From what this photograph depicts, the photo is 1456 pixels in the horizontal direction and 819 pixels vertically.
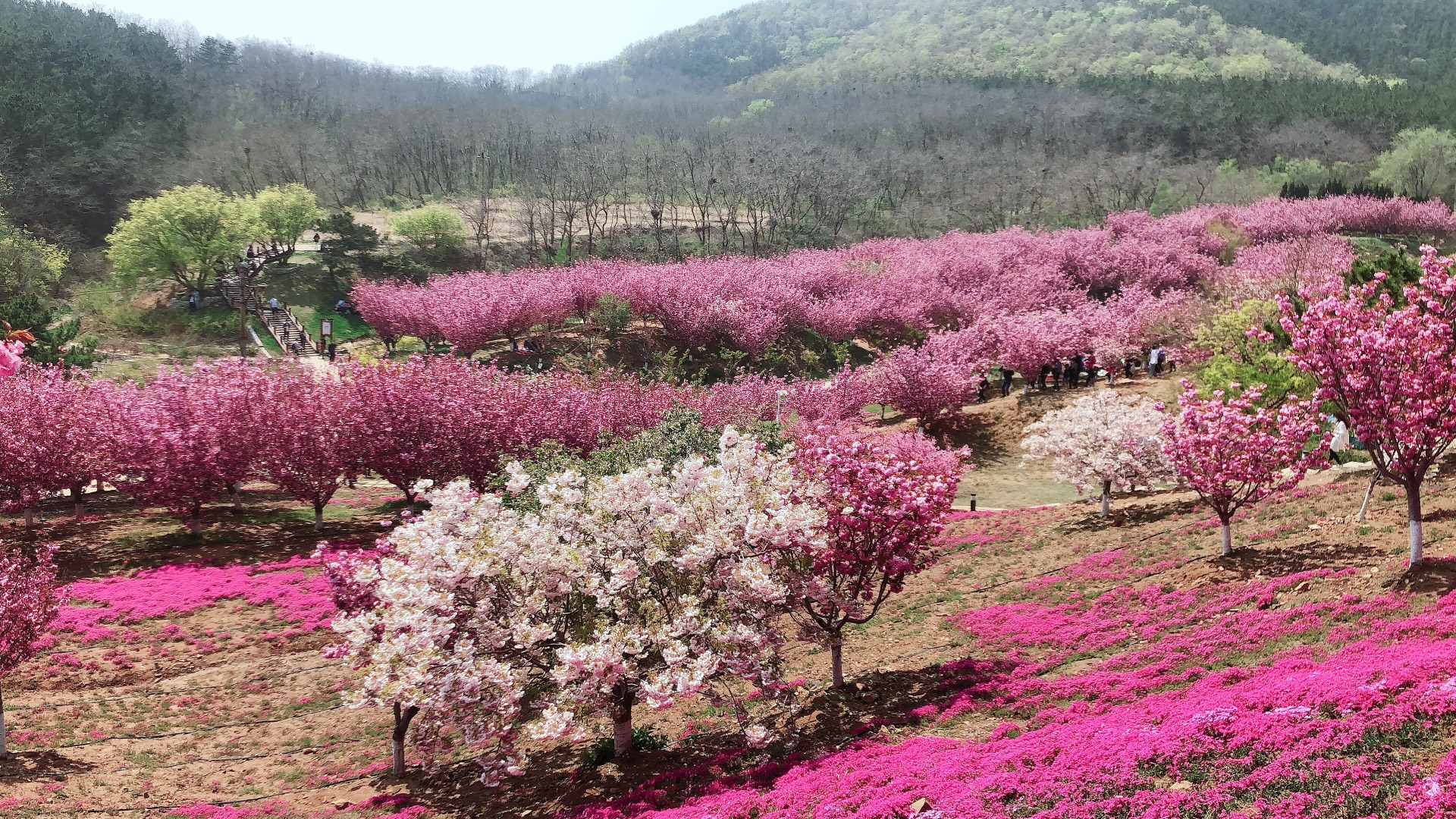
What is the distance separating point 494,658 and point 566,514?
2167 mm

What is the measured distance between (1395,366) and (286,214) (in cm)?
6822

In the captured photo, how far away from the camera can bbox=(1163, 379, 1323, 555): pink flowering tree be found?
56.7 feet

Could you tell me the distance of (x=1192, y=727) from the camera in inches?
424

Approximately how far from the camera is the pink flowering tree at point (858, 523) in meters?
14.7

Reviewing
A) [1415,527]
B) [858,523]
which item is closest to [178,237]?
[858,523]

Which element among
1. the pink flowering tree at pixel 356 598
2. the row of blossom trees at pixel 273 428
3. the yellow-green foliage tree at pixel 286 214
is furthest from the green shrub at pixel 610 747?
the yellow-green foliage tree at pixel 286 214

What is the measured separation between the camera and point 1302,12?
199625 millimetres

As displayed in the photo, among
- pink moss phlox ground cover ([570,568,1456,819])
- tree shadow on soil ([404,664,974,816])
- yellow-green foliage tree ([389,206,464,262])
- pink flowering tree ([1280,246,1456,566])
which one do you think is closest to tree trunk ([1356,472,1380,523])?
pink moss phlox ground cover ([570,568,1456,819])

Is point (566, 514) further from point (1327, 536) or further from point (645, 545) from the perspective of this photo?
point (1327, 536)

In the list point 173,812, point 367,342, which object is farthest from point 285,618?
point 367,342

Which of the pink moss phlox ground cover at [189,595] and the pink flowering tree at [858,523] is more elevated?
the pink flowering tree at [858,523]

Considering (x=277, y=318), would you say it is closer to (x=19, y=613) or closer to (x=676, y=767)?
(x=19, y=613)

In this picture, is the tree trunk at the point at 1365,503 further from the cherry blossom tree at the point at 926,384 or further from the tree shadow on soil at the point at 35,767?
the tree shadow on soil at the point at 35,767

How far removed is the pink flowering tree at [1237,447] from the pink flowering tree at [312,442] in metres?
22.3
